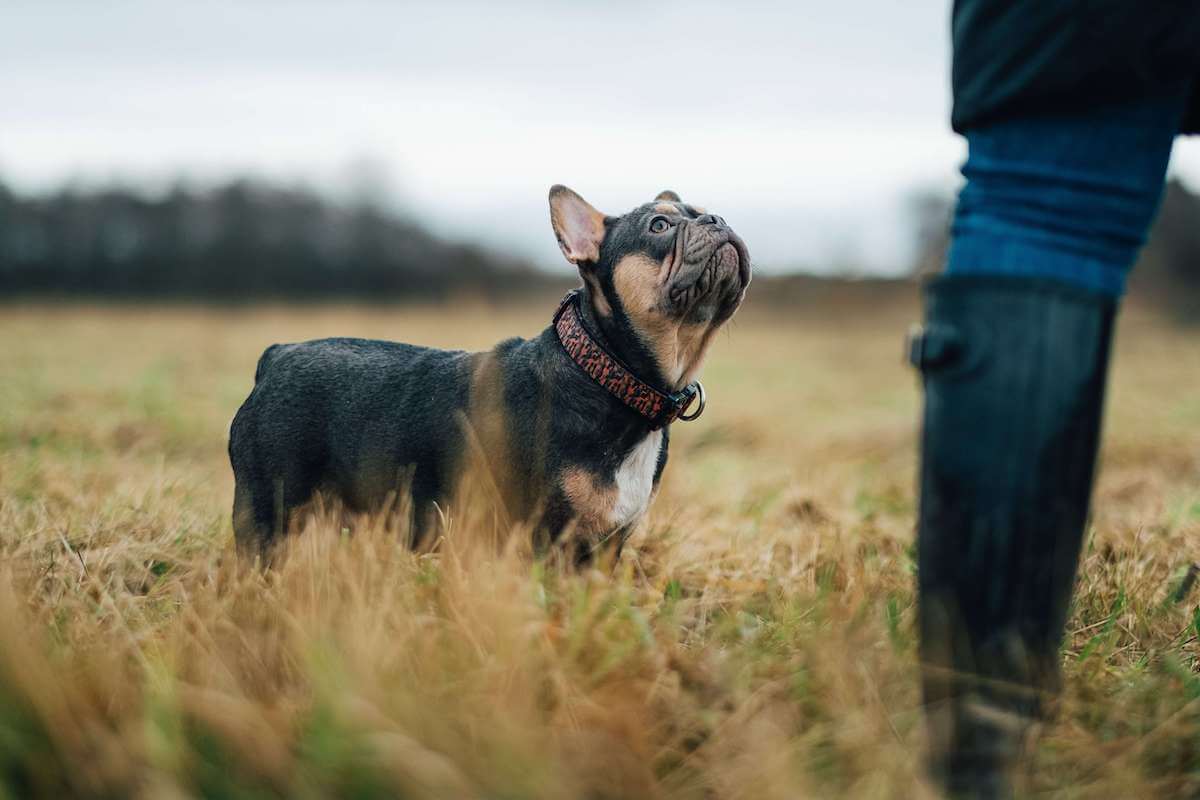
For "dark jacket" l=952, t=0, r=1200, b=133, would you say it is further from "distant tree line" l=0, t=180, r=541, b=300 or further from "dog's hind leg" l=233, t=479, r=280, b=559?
"distant tree line" l=0, t=180, r=541, b=300

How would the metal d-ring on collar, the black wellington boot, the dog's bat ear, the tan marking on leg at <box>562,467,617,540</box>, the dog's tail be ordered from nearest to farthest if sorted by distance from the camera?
the black wellington boot
the tan marking on leg at <box>562,467,617,540</box>
the metal d-ring on collar
the dog's bat ear
the dog's tail

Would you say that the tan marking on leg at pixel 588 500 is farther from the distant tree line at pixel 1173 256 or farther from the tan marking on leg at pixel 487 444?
the distant tree line at pixel 1173 256

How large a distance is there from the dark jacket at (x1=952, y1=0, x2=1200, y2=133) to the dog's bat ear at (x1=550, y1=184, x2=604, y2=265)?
1516 millimetres

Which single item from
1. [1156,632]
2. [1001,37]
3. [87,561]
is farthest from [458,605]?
[1156,632]

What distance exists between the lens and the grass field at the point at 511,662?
1420 mm

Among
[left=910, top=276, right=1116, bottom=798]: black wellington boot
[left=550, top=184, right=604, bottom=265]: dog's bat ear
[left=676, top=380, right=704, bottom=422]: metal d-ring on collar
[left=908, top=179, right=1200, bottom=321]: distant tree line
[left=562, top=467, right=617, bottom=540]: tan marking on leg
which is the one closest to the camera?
[left=910, top=276, right=1116, bottom=798]: black wellington boot

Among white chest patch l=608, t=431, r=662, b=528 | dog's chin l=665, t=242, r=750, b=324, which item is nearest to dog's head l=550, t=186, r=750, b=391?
dog's chin l=665, t=242, r=750, b=324

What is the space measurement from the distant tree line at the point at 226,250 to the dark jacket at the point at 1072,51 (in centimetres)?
2563

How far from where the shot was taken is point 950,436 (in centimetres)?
160

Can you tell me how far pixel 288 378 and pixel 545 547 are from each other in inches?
47.4

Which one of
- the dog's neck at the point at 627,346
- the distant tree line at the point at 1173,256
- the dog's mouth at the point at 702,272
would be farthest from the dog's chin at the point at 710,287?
the distant tree line at the point at 1173,256

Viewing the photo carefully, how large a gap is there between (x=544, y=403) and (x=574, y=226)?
2.17ft

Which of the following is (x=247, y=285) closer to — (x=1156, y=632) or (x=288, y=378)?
(x=288, y=378)

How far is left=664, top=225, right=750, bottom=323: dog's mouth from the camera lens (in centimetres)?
283
